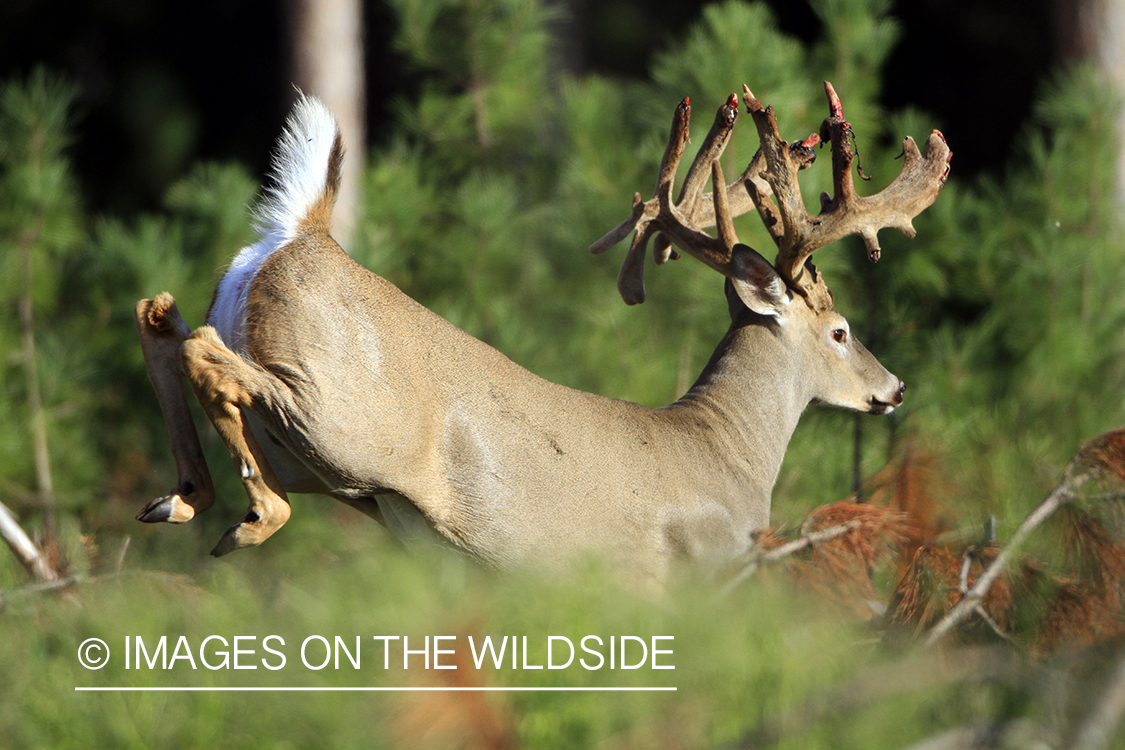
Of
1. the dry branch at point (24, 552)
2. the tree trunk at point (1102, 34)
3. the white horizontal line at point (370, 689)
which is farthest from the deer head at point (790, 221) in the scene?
the tree trunk at point (1102, 34)

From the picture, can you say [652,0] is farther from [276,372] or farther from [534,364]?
[276,372]

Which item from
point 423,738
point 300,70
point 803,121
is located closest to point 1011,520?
point 423,738

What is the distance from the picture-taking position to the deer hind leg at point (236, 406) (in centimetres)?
229

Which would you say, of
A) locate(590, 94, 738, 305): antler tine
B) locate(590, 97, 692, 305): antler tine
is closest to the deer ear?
locate(590, 94, 738, 305): antler tine

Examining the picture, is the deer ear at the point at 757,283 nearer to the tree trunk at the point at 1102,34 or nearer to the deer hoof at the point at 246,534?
the deer hoof at the point at 246,534

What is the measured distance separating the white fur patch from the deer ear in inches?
46.2

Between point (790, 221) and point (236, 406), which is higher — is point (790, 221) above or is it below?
above

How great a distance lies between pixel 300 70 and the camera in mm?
6152

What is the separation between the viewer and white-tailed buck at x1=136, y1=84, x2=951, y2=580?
2373mm

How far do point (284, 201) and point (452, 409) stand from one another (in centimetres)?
63

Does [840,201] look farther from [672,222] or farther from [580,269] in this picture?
[580,269]

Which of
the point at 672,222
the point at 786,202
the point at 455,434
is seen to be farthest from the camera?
the point at 672,222

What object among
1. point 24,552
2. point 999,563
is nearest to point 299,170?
point 24,552

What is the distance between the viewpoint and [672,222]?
11.3ft
